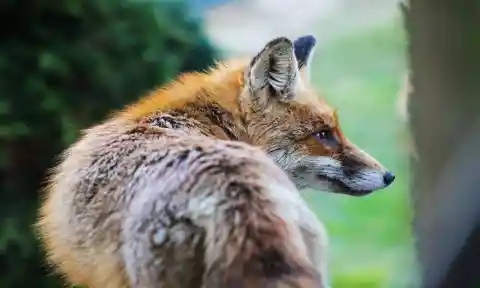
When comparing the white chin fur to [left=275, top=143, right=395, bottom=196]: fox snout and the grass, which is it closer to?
[left=275, top=143, right=395, bottom=196]: fox snout

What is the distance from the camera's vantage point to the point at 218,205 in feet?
2.57

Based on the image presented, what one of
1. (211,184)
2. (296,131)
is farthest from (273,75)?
(211,184)

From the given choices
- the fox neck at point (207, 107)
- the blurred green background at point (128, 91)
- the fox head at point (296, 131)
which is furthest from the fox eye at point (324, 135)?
the blurred green background at point (128, 91)

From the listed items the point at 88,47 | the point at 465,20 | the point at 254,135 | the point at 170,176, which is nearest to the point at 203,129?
the point at 254,135

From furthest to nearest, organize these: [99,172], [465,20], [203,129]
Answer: [465,20]
[203,129]
[99,172]

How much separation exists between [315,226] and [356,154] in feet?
1.07

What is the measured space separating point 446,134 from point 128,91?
99 centimetres

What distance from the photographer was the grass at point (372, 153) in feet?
5.99

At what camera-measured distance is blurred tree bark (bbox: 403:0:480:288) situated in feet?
5.68

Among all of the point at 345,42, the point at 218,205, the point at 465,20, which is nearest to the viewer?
the point at 218,205

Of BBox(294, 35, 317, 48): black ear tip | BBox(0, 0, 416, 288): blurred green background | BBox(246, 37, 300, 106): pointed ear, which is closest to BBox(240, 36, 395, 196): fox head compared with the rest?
BBox(246, 37, 300, 106): pointed ear

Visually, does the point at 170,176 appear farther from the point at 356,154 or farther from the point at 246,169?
the point at 356,154

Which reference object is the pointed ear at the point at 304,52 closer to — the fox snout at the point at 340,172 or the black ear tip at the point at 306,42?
the black ear tip at the point at 306,42

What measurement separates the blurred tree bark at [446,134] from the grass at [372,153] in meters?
0.05
